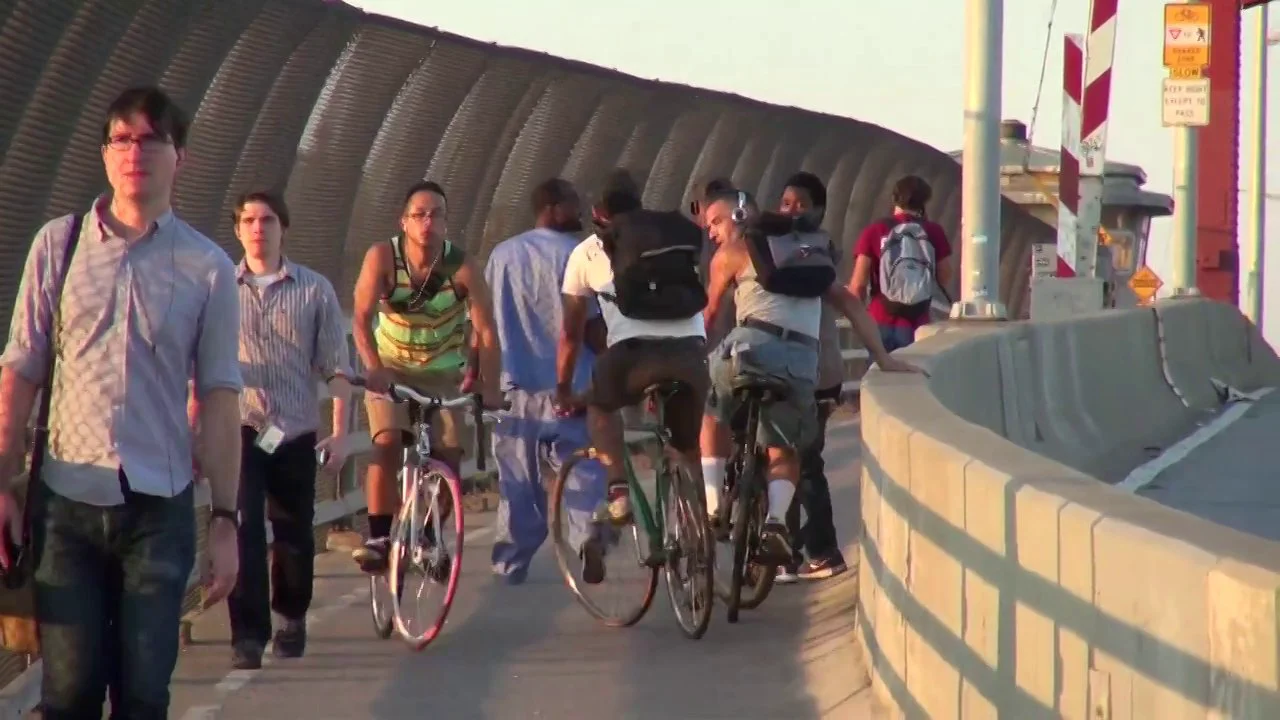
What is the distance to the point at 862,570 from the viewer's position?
9.03m

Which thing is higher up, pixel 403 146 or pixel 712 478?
pixel 403 146

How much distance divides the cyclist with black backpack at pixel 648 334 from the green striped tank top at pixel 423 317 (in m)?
0.58

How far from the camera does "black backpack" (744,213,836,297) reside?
1017 centimetres

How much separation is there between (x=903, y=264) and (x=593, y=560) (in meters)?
4.22

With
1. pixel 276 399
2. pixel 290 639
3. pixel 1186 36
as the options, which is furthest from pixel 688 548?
pixel 1186 36

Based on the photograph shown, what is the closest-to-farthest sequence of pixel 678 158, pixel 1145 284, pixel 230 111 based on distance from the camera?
1. pixel 230 111
2. pixel 678 158
3. pixel 1145 284

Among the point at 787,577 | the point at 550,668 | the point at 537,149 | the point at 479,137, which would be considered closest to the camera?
the point at 550,668

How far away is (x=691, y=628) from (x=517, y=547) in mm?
2058

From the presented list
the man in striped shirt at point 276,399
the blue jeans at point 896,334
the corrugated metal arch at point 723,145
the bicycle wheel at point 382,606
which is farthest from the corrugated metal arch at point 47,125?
the corrugated metal arch at point 723,145

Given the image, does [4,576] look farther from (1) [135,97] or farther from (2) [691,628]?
(2) [691,628]

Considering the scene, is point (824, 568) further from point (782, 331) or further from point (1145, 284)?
point (1145, 284)

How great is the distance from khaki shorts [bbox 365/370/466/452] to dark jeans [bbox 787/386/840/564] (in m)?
1.77

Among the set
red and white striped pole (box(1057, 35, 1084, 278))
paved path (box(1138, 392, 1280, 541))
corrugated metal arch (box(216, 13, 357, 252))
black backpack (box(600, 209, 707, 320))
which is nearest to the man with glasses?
black backpack (box(600, 209, 707, 320))

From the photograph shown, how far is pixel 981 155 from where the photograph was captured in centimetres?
1428
